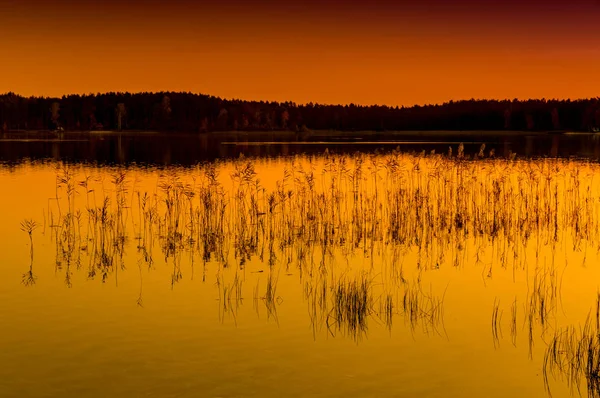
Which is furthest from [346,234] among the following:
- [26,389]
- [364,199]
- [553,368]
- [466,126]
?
[466,126]

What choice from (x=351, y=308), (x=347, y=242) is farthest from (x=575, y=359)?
(x=347, y=242)

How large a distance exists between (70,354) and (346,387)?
155 inches

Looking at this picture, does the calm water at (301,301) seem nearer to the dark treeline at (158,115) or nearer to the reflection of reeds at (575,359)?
the reflection of reeds at (575,359)

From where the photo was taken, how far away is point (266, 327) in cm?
1163

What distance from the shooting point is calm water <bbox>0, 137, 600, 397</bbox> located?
9562mm

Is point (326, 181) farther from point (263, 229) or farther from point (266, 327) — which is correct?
point (266, 327)

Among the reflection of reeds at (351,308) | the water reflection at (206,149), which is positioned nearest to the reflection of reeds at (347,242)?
the reflection of reeds at (351,308)

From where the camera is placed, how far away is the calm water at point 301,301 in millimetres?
9562

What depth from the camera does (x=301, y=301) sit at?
13133 millimetres

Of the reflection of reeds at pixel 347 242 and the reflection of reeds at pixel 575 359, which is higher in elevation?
the reflection of reeds at pixel 347 242

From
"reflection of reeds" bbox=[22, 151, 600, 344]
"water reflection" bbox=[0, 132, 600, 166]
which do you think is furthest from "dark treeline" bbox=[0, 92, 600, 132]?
"reflection of reeds" bbox=[22, 151, 600, 344]

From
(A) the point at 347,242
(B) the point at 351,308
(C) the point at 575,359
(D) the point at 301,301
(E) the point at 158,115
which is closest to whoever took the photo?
(C) the point at 575,359

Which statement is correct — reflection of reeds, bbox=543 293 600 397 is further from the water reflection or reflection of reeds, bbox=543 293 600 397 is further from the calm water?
the water reflection

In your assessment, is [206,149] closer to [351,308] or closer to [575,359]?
[351,308]
